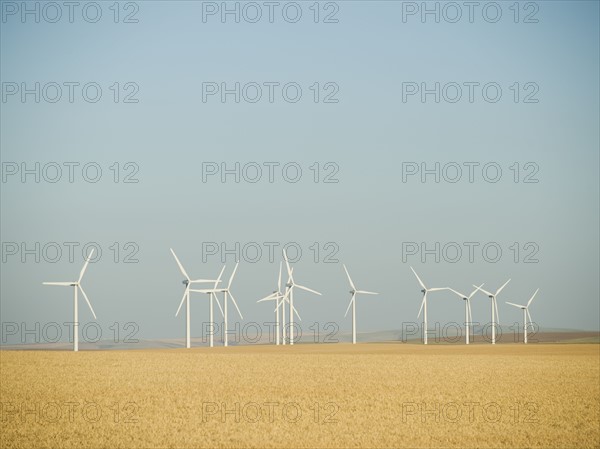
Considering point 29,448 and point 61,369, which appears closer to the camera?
point 29,448

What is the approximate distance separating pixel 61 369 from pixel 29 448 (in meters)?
38.0

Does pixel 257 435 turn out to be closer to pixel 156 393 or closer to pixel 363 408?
pixel 363 408

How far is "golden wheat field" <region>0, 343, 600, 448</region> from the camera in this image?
3362 cm

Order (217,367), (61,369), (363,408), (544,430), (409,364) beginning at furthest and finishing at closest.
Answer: (409,364)
(217,367)
(61,369)
(363,408)
(544,430)

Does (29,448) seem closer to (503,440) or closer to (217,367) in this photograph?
(503,440)

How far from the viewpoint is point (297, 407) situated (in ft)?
140

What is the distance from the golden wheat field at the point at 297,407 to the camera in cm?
3362

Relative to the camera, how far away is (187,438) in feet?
110

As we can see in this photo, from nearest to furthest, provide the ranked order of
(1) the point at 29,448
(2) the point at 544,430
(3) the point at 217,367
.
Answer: (1) the point at 29,448, (2) the point at 544,430, (3) the point at 217,367

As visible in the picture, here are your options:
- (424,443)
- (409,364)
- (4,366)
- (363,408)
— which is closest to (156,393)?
(363,408)

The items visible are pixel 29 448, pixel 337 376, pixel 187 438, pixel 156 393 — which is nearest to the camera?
pixel 29 448

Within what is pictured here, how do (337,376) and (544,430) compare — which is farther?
(337,376)

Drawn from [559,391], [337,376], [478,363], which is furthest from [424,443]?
[478,363]

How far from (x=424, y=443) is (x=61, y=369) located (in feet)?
138
